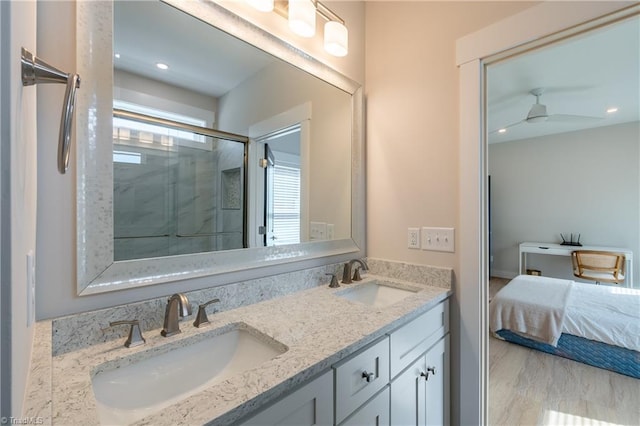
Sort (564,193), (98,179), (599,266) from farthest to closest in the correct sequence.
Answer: (564,193)
(599,266)
(98,179)

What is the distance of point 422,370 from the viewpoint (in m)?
1.17

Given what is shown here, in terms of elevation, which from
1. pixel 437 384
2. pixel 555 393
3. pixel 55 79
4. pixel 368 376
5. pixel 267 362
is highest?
pixel 55 79

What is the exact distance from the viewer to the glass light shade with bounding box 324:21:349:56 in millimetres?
1396

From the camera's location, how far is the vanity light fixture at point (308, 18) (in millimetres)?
1229

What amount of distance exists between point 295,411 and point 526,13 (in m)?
1.70

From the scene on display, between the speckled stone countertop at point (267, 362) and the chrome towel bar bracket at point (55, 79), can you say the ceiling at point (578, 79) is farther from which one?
the chrome towel bar bracket at point (55, 79)

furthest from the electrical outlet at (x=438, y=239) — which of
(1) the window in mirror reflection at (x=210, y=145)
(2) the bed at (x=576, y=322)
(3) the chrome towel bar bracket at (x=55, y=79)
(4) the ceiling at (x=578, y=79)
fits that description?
(2) the bed at (x=576, y=322)

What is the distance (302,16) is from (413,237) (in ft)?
3.96

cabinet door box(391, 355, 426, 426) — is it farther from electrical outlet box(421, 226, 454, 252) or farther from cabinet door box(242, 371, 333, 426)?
electrical outlet box(421, 226, 454, 252)

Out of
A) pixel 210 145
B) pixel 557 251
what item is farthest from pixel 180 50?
pixel 557 251

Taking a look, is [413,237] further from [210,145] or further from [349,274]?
[210,145]

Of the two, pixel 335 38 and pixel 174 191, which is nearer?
pixel 174 191

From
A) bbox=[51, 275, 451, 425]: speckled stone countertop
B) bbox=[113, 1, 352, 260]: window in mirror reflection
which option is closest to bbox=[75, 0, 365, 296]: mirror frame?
bbox=[113, 1, 352, 260]: window in mirror reflection

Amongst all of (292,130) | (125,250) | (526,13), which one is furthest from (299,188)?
(526,13)
